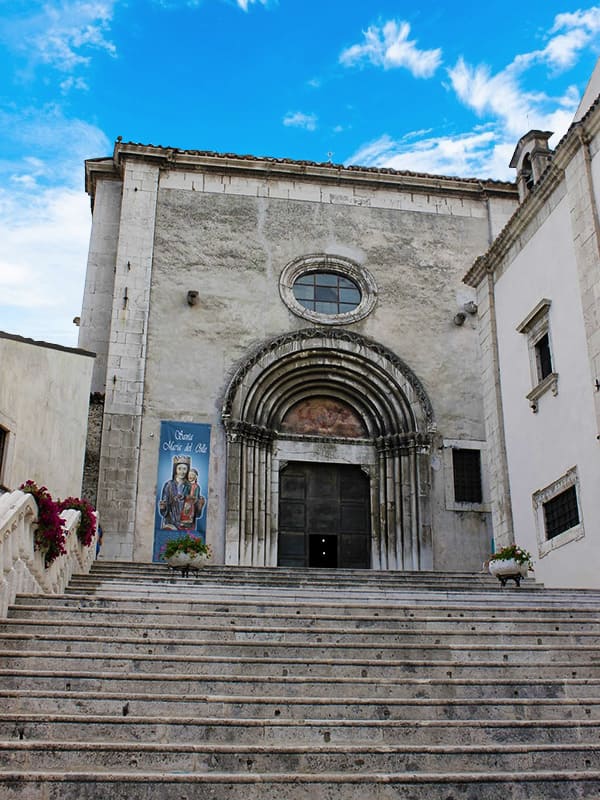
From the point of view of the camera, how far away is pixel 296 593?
11391mm

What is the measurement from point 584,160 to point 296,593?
9.58 m

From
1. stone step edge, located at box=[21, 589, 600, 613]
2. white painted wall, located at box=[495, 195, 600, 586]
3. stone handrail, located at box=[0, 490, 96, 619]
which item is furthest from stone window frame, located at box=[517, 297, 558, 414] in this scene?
stone handrail, located at box=[0, 490, 96, 619]

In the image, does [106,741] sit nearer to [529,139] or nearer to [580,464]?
[580,464]

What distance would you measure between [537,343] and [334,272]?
7.85 meters

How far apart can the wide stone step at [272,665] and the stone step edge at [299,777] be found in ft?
5.41

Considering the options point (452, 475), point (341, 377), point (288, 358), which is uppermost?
point (288, 358)

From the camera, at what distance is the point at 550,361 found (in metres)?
17.3

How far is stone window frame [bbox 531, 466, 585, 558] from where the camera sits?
1576cm

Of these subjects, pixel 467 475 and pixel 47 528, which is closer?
pixel 47 528

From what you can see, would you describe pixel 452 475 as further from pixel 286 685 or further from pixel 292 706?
pixel 292 706

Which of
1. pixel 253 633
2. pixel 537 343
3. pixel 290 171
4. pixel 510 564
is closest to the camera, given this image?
pixel 253 633

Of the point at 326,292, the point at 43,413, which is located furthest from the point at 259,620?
the point at 326,292

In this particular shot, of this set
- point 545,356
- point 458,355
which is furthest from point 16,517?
point 458,355

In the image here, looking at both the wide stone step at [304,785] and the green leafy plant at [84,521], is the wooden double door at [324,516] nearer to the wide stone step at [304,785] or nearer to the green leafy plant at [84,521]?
the green leafy plant at [84,521]
